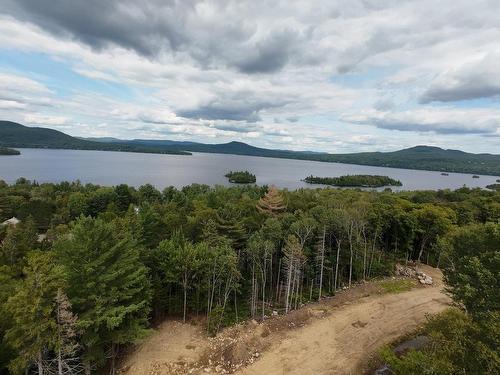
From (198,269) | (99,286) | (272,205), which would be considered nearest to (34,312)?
(99,286)

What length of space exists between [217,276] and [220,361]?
6.78m

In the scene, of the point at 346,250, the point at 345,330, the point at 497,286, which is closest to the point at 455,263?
the point at 497,286

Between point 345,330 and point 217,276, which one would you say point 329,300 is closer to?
point 345,330

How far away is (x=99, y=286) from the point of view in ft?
56.0

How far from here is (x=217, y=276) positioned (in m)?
24.7

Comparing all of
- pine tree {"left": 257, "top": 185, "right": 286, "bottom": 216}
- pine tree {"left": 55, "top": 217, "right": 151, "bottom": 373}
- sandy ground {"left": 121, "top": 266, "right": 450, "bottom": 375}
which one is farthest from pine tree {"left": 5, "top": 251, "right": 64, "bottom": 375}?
pine tree {"left": 257, "top": 185, "right": 286, "bottom": 216}

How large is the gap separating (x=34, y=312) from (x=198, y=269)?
39.7 ft

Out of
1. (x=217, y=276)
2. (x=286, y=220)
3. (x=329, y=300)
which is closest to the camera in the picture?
(x=217, y=276)

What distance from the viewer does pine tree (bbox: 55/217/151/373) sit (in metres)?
16.6

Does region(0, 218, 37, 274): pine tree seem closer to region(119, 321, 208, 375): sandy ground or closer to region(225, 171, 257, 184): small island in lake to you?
region(119, 321, 208, 375): sandy ground

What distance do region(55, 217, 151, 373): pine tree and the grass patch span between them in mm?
21529

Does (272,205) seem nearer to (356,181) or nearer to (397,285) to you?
(397,285)

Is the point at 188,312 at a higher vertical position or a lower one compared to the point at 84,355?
lower

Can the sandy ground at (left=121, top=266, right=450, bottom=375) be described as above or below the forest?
below
